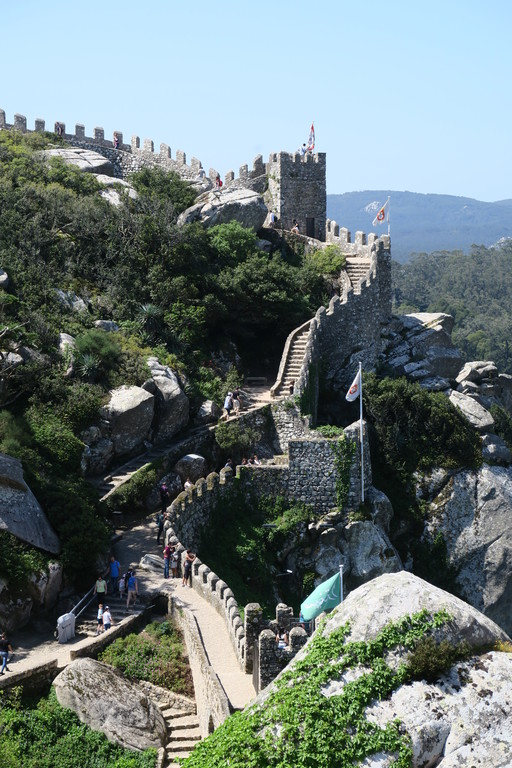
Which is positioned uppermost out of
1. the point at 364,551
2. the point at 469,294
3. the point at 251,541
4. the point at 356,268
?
the point at 356,268

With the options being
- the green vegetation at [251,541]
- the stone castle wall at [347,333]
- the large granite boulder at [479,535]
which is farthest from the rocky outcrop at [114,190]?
the large granite boulder at [479,535]

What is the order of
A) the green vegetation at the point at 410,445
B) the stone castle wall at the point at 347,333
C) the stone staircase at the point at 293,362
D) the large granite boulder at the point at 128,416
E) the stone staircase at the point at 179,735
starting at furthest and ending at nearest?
the stone castle wall at the point at 347,333, the green vegetation at the point at 410,445, the stone staircase at the point at 293,362, the large granite boulder at the point at 128,416, the stone staircase at the point at 179,735

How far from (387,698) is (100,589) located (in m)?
11.1

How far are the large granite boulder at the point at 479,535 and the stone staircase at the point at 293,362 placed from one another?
6.02 m

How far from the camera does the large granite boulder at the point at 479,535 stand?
36.9m

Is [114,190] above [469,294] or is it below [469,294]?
above

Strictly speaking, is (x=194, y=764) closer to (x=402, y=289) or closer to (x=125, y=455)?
(x=125, y=455)

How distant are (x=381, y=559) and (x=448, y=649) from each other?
1780 cm

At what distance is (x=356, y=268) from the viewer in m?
42.7

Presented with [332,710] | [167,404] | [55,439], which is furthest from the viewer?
[167,404]

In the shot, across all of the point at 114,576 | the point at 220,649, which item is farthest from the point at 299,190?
the point at 220,649

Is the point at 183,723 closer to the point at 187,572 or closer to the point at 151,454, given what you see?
the point at 187,572

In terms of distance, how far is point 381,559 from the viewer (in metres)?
34.2

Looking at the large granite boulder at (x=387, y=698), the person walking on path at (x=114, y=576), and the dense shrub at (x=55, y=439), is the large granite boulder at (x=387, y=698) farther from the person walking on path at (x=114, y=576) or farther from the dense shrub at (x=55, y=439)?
the dense shrub at (x=55, y=439)
